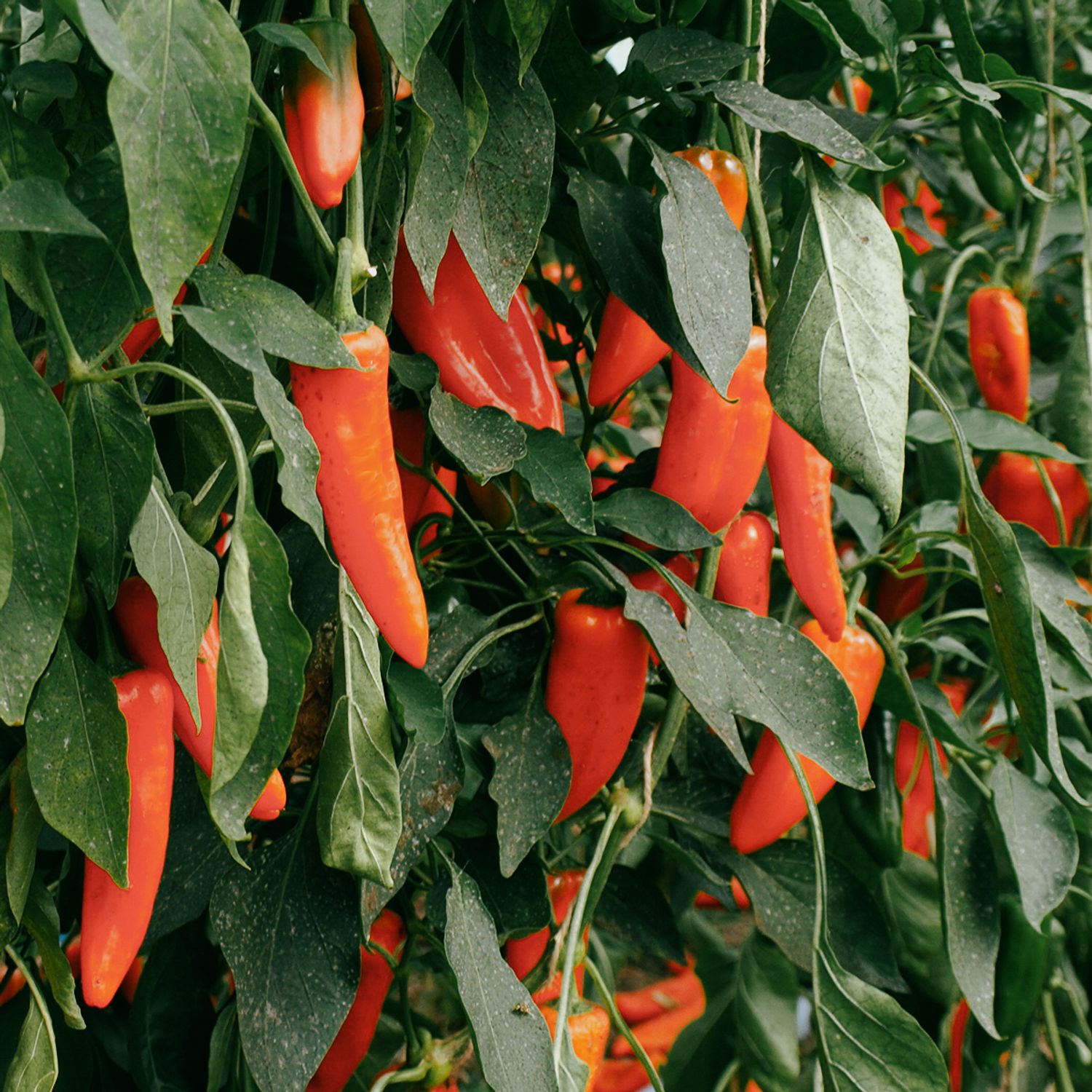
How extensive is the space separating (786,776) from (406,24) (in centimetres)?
45

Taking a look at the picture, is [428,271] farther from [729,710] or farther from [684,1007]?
[684,1007]

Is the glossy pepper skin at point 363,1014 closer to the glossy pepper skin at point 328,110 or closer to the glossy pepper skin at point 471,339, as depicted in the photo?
the glossy pepper skin at point 471,339

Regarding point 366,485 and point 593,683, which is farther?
point 593,683

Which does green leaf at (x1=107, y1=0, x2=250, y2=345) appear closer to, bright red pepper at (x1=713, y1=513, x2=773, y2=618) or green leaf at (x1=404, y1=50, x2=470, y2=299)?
green leaf at (x1=404, y1=50, x2=470, y2=299)

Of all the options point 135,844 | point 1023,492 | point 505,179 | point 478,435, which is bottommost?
point 1023,492

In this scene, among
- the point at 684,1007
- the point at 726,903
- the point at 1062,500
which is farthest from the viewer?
the point at 684,1007

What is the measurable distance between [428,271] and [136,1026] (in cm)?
45

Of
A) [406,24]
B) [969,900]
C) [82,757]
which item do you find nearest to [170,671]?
[82,757]

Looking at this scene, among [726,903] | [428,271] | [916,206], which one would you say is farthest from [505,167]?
[916,206]

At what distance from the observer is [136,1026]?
67 cm

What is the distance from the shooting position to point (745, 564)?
0.70 meters

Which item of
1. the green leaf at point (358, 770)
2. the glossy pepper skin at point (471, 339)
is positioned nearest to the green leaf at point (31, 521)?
the green leaf at point (358, 770)

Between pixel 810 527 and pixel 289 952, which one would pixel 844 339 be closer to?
pixel 810 527

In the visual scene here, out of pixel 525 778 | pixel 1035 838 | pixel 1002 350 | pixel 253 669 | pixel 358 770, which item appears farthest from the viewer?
pixel 1002 350
